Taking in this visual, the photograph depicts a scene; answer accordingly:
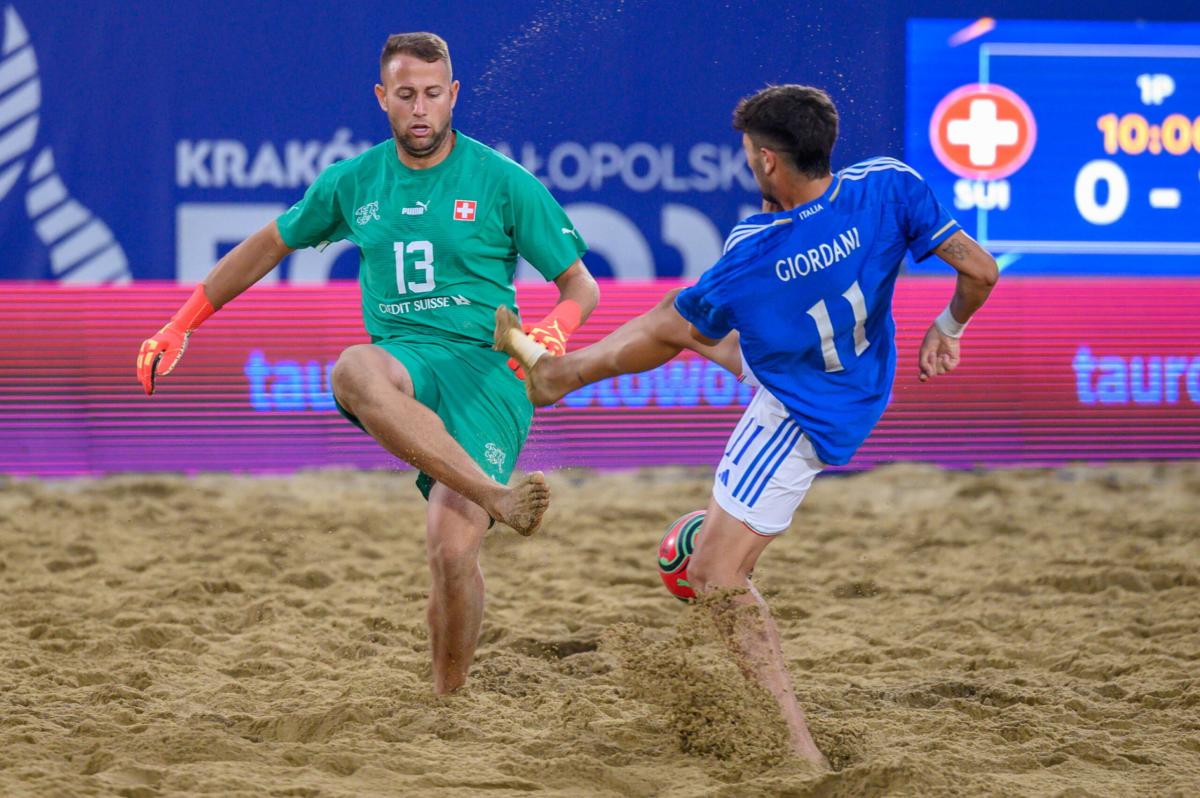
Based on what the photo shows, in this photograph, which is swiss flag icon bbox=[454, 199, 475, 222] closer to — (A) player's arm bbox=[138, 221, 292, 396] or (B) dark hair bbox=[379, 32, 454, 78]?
(B) dark hair bbox=[379, 32, 454, 78]

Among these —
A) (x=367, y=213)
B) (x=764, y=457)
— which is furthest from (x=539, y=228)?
(x=764, y=457)

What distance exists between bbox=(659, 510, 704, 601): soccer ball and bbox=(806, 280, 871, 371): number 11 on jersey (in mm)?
719

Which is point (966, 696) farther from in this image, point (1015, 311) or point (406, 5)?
point (406, 5)

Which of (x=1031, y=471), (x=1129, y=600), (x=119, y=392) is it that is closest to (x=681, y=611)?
(x=1129, y=600)

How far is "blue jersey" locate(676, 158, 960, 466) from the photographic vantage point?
4.07m

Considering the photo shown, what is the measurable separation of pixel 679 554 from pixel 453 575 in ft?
2.45

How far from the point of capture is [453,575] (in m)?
4.69

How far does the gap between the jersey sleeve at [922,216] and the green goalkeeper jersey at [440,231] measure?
132 cm

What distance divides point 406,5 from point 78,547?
3795 millimetres

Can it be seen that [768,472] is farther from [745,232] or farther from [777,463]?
[745,232]

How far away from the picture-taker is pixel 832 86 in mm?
8266

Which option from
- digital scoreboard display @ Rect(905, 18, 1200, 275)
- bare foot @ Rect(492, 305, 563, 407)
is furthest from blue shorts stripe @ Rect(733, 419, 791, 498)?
digital scoreboard display @ Rect(905, 18, 1200, 275)

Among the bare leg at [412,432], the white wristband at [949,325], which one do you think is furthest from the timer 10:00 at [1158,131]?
the bare leg at [412,432]

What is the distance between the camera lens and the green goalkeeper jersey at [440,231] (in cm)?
488
